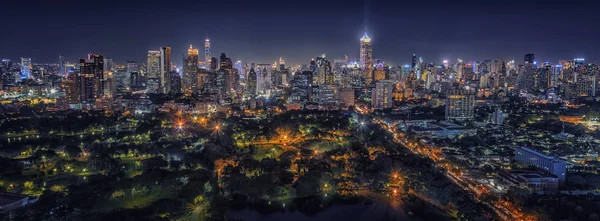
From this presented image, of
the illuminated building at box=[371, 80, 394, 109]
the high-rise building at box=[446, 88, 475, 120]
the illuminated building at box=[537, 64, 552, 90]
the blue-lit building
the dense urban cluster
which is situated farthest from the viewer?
the illuminated building at box=[537, 64, 552, 90]

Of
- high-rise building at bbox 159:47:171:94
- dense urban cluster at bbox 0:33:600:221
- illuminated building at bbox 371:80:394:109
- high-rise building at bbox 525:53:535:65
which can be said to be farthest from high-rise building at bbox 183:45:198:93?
high-rise building at bbox 525:53:535:65

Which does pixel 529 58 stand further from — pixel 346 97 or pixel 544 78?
pixel 346 97

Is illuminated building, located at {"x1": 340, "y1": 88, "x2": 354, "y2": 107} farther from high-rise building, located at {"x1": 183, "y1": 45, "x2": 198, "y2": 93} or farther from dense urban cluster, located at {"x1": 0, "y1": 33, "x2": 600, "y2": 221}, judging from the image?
high-rise building, located at {"x1": 183, "y1": 45, "x2": 198, "y2": 93}

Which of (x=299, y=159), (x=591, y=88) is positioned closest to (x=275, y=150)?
(x=299, y=159)

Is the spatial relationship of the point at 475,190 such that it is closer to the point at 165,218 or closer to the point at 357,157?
the point at 357,157

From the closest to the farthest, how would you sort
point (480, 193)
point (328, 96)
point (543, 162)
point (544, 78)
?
point (480, 193)
point (543, 162)
point (328, 96)
point (544, 78)

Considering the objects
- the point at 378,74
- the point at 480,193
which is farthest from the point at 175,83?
the point at 480,193

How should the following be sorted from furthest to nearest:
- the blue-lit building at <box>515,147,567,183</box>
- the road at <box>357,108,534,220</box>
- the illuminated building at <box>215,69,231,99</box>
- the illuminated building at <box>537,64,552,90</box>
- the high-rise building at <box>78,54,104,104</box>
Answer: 1. the illuminated building at <box>537,64,552,90</box>
2. the illuminated building at <box>215,69,231,99</box>
3. the high-rise building at <box>78,54,104,104</box>
4. the blue-lit building at <box>515,147,567,183</box>
5. the road at <box>357,108,534,220</box>

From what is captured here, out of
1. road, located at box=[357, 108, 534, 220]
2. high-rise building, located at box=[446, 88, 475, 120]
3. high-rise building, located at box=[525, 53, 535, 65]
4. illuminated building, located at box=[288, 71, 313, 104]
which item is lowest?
road, located at box=[357, 108, 534, 220]
